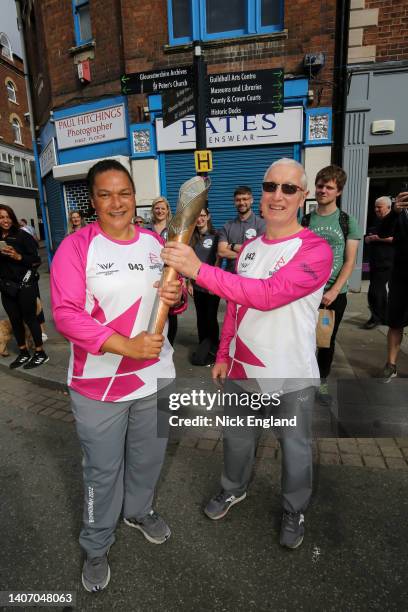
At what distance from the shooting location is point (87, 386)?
1.93 m

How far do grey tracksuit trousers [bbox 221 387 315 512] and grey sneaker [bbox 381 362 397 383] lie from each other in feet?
7.99

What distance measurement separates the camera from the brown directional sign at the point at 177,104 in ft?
16.3

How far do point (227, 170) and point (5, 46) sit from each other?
2782cm

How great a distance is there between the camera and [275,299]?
1.79 metres

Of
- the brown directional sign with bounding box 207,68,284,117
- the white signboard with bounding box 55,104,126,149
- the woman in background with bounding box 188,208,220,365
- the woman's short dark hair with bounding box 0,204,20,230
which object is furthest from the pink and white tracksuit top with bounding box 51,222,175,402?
the white signboard with bounding box 55,104,126,149

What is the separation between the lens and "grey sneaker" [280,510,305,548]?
2185 mm

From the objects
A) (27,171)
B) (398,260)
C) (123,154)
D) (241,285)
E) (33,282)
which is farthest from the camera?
(27,171)

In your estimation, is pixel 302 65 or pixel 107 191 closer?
pixel 107 191

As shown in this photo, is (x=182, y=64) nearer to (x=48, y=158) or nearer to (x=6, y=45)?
(x=48, y=158)

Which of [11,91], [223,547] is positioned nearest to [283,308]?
[223,547]

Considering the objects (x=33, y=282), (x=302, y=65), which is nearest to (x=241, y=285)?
(x=33, y=282)

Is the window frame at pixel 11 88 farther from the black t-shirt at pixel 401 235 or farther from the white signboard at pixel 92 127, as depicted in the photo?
the black t-shirt at pixel 401 235

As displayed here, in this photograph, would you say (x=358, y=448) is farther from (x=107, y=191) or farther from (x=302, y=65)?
(x=302, y=65)

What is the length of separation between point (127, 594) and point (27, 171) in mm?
33358
